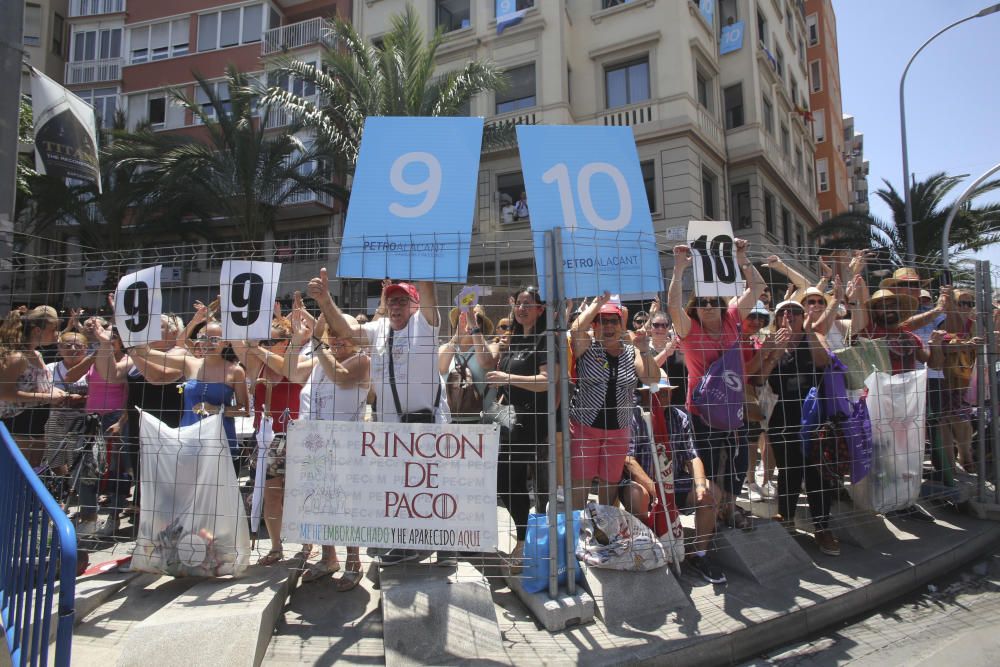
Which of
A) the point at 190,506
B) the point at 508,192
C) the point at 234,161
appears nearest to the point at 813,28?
the point at 508,192

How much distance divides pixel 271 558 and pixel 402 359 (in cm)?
188

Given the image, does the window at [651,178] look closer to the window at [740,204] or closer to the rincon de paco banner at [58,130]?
the window at [740,204]

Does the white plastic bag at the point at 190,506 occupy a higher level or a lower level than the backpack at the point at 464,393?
lower

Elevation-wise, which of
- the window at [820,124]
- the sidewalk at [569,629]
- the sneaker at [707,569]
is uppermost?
the window at [820,124]

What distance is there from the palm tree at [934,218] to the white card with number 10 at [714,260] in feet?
60.9

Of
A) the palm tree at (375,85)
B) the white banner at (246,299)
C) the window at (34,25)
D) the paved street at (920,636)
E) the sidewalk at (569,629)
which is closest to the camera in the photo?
the sidewalk at (569,629)

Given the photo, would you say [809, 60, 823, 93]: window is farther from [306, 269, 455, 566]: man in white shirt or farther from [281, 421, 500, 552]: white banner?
[281, 421, 500, 552]: white banner

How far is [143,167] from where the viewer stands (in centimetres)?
2236

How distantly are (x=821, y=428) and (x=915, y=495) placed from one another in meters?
1.14

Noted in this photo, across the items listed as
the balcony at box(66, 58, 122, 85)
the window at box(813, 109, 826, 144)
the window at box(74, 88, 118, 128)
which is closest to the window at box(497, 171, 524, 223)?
the window at box(74, 88, 118, 128)

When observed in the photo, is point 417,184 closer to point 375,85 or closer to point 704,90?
point 375,85

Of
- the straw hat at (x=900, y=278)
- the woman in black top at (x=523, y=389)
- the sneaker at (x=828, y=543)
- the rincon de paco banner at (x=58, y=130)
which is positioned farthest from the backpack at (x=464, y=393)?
the rincon de paco banner at (x=58, y=130)

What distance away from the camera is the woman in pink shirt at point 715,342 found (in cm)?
429

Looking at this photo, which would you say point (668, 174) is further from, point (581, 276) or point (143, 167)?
point (143, 167)
